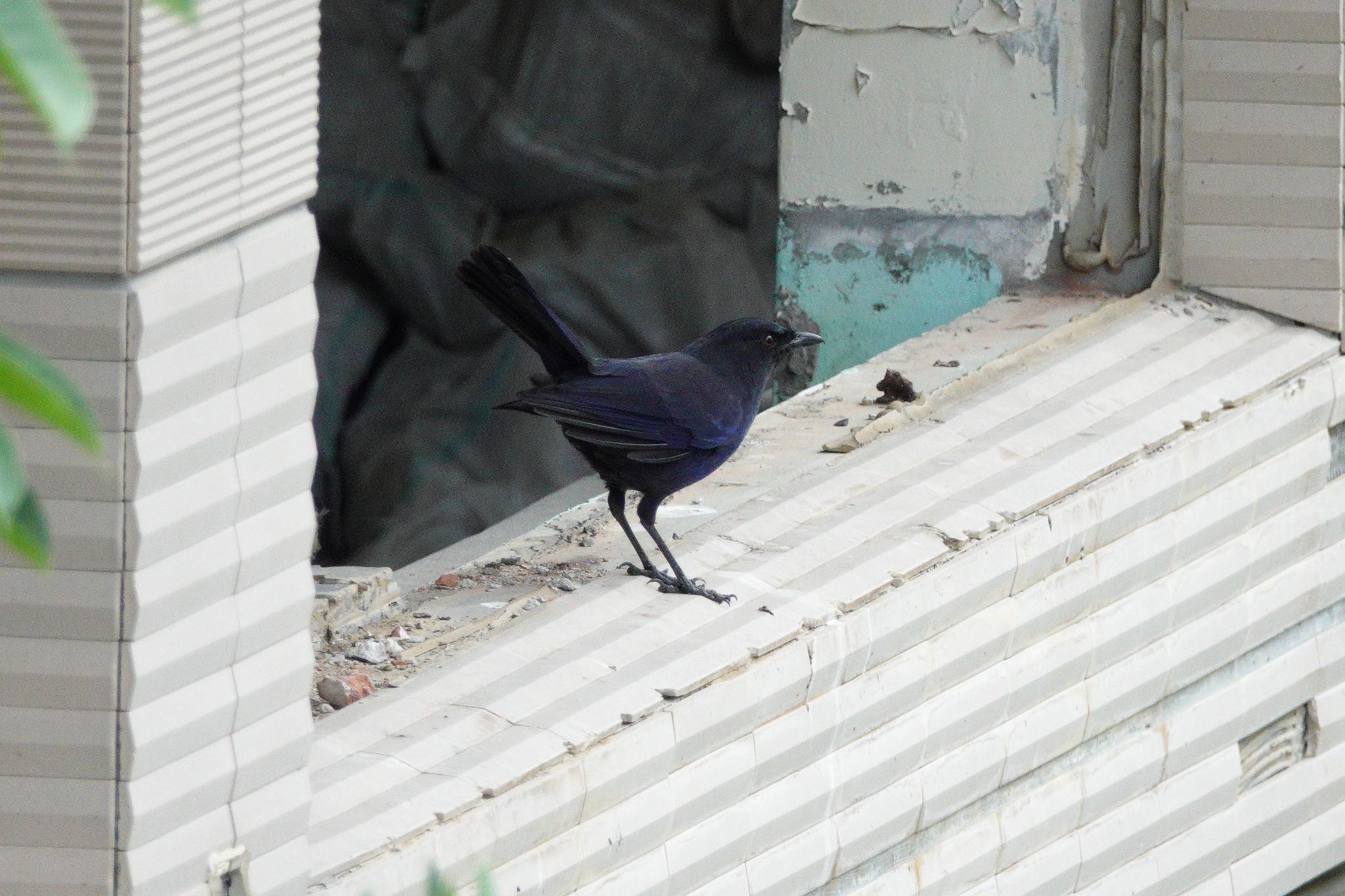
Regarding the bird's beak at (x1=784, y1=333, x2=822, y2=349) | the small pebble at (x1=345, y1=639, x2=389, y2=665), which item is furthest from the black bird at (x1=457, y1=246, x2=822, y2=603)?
the small pebble at (x1=345, y1=639, x2=389, y2=665)

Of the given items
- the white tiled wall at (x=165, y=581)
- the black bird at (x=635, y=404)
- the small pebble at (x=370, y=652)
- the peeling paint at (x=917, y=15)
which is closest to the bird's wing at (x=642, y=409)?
the black bird at (x=635, y=404)

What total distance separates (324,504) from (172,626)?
5165mm

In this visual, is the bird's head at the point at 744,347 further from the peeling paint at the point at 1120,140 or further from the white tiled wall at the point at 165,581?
the peeling paint at the point at 1120,140

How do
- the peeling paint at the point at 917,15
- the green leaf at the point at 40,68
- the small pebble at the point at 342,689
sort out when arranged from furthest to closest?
1. the peeling paint at the point at 917,15
2. the small pebble at the point at 342,689
3. the green leaf at the point at 40,68

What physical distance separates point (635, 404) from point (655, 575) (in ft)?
0.94

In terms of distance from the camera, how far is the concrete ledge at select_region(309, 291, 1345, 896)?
8.29 feet

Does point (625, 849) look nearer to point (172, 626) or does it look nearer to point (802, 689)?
point (802, 689)

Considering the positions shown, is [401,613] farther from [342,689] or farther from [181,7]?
[181,7]

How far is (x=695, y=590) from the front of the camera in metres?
2.97

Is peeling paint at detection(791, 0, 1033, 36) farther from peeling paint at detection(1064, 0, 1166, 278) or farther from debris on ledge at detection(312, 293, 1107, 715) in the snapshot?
debris on ledge at detection(312, 293, 1107, 715)

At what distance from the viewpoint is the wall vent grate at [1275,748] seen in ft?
12.8

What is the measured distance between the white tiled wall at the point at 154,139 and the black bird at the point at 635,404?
100 centimetres

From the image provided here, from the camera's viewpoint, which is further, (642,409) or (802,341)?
(802,341)

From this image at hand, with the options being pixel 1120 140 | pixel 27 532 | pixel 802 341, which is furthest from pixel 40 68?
pixel 1120 140
